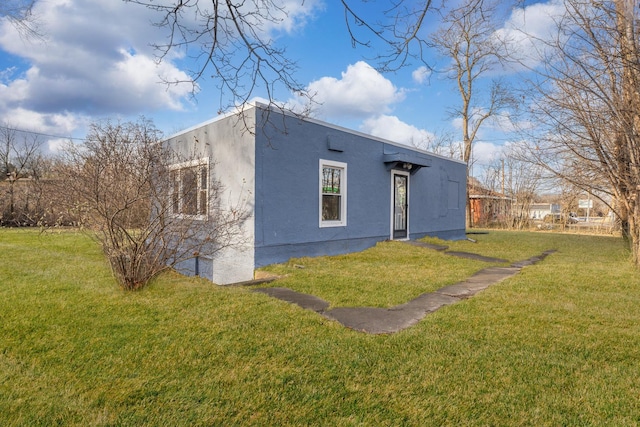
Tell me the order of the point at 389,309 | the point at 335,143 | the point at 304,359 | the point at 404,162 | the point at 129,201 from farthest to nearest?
the point at 404,162, the point at 335,143, the point at 129,201, the point at 389,309, the point at 304,359

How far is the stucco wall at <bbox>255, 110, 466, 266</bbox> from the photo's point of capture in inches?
282

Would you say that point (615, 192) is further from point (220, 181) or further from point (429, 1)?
point (220, 181)

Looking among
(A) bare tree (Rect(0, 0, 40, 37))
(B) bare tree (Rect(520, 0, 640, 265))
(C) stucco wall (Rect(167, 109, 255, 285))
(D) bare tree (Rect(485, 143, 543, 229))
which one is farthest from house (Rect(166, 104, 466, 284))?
(D) bare tree (Rect(485, 143, 543, 229))

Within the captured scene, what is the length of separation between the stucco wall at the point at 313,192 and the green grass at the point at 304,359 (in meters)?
2.29

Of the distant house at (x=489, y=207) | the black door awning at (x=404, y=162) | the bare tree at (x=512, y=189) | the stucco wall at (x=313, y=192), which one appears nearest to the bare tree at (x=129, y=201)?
the stucco wall at (x=313, y=192)

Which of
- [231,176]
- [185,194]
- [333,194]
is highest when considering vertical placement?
[231,176]

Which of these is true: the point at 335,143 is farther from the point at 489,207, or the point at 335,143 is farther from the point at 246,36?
the point at 489,207

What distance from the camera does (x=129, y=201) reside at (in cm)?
452

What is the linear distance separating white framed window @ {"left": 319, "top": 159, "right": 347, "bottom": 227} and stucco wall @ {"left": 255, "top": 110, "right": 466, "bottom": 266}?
142 millimetres

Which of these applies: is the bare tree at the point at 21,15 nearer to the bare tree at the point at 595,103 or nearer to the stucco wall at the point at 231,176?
the stucco wall at the point at 231,176

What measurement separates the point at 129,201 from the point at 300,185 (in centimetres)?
382

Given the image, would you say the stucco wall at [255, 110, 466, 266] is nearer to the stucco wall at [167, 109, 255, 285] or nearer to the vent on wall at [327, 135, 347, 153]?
the vent on wall at [327, 135, 347, 153]

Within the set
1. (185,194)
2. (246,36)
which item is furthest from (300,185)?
(246,36)

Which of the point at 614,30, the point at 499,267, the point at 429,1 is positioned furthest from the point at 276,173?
the point at 614,30
